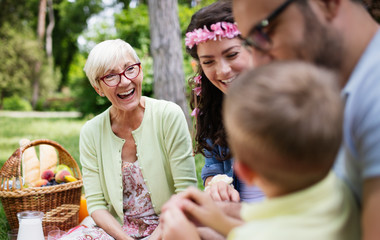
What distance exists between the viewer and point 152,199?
2.93 m

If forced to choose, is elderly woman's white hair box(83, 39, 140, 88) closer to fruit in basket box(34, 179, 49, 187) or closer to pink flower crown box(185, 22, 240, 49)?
pink flower crown box(185, 22, 240, 49)

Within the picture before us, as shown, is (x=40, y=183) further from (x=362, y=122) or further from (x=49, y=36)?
(x=49, y=36)

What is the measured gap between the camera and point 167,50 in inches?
299

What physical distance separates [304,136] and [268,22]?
424 mm

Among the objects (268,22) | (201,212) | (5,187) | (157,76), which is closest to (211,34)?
(268,22)

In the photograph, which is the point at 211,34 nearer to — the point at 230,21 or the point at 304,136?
the point at 230,21

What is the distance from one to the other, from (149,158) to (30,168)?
69.2 inches

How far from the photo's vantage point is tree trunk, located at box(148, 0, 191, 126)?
7559 millimetres

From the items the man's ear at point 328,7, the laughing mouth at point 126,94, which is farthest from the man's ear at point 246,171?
the laughing mouth at point 126,94

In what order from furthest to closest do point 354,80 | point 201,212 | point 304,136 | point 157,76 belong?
point 157,76
point 201,212
point 354,80
point 304,136

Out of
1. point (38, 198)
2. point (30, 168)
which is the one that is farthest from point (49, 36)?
point (38, 198)

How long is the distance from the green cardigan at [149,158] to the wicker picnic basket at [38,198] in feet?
2.56

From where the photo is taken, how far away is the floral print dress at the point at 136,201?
2953 mm

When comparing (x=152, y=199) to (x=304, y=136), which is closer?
(x=304, y=136)
